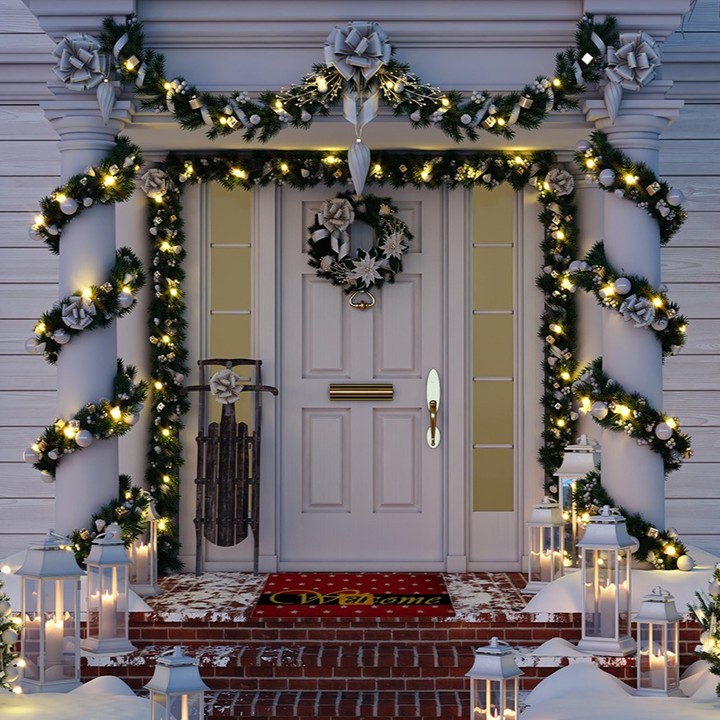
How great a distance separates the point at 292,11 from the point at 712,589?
10.6 feet

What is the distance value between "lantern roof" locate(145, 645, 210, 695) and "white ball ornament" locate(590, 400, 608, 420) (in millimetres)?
2582

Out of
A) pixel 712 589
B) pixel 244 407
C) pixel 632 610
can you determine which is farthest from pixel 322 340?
pixel 712 589

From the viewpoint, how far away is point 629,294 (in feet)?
20.5

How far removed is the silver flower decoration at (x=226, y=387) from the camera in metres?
7.16

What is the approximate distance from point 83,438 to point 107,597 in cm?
78

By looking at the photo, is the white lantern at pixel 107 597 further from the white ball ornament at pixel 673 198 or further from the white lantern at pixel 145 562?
the white ball ornament at pixel 673 198

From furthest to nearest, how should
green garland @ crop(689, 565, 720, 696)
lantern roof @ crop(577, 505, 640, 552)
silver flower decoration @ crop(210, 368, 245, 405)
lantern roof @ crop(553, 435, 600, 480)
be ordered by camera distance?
silver flower decoration @ crop(210, 368, 245, 405) < lantern roof @ crop(553, 435, 600, 480) < lantern roof @ crop(577, 505, 640, 552) < green garland @ crop(689, 565, 720, 696)

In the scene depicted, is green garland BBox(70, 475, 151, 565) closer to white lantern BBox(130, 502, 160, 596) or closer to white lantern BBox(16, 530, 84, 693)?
white lantern BBox(130, 502, 160, 596)

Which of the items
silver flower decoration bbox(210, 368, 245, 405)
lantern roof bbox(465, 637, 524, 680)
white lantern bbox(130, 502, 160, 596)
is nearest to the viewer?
lantern roof bbox(465, 637, 524, 680)

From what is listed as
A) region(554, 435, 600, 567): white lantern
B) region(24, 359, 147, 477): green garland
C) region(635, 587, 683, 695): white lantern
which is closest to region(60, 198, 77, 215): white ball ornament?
region(24, 359, 147, 477): green garland

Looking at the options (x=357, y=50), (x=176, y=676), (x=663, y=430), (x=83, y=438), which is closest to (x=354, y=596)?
(x=83, y=438)

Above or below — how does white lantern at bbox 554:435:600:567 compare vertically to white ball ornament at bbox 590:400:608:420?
below

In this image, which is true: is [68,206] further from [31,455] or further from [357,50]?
[357,50]

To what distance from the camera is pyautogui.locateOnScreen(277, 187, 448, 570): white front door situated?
738cm
